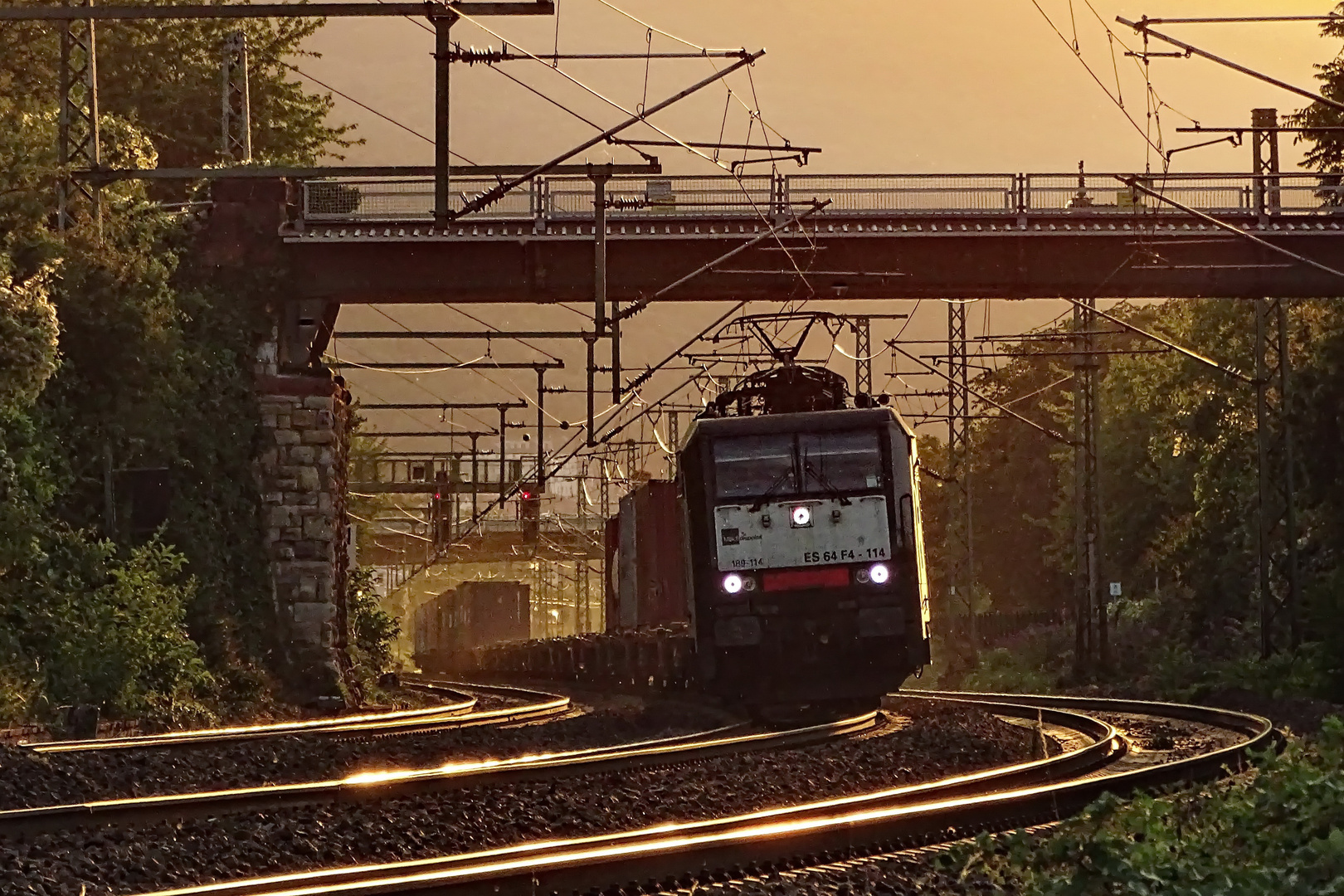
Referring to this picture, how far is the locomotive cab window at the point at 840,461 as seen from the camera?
2102cm

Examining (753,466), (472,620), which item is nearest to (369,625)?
(753,466)

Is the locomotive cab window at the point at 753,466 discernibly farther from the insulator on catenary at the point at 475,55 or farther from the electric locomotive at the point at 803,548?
the insulator on catenary at the point at 475,55

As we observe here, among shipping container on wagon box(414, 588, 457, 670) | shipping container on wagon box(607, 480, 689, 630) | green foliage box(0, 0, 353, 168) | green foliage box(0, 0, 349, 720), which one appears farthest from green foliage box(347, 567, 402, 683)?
shipping container on wagon box(414, 588, 457, 670)

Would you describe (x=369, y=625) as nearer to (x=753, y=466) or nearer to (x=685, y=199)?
(x=685, y=199)

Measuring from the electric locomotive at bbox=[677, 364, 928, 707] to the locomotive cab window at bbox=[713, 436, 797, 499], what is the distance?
12 millimetres

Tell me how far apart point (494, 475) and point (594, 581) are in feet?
132

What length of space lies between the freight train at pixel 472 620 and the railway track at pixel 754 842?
Result: 59.9 m

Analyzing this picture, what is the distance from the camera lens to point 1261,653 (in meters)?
31.8

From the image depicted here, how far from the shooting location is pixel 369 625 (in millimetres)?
43031

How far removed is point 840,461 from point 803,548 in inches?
39.3

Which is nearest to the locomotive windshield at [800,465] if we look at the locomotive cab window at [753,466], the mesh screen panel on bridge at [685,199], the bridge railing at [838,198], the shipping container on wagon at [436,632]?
the locomotive cab window at [753,466]

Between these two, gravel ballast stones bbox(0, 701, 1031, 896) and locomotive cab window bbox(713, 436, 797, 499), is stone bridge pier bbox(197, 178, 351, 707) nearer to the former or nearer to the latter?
locomotive cab window bbox(713, 436, 797, 499)

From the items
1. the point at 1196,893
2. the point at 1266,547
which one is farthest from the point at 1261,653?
the point at 1196,893

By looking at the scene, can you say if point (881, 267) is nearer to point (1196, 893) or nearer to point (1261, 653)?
point (1261, 653)
